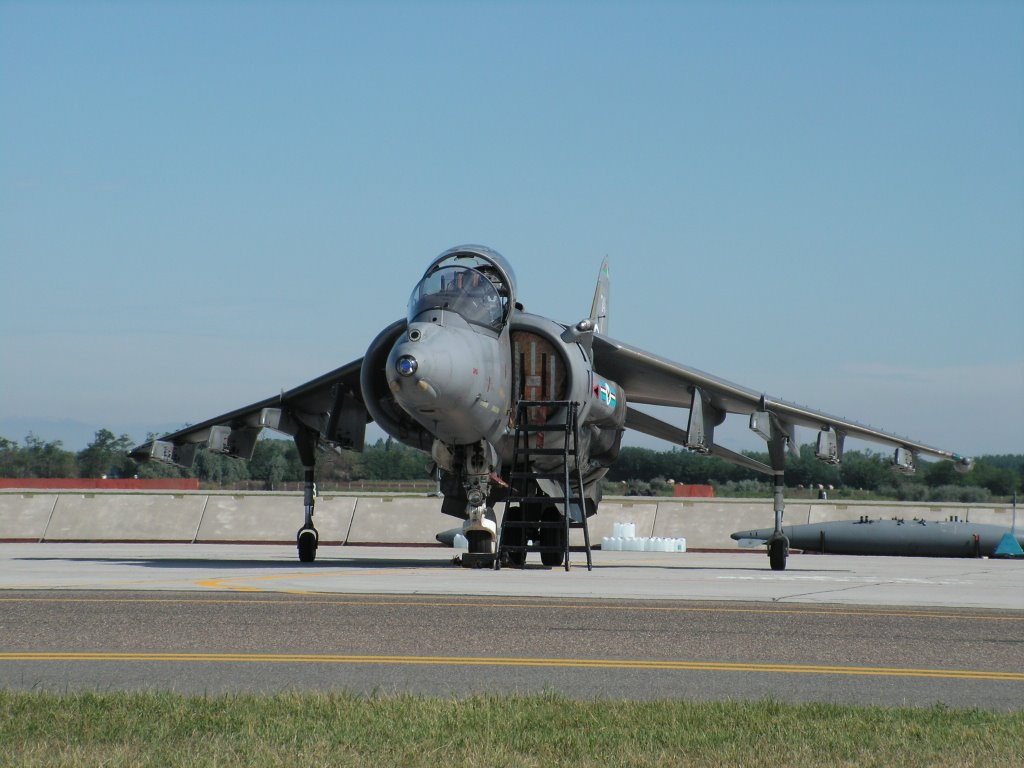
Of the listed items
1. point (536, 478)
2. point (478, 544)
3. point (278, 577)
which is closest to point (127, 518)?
point (536, 478)

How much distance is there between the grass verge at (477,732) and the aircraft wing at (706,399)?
15.1 meters

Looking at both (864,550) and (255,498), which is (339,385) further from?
(864,550)

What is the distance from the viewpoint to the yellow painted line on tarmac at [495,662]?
837cm

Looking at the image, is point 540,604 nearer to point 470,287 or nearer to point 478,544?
point 478,544

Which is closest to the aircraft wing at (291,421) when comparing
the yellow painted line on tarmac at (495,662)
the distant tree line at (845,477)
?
the yellow painted line on tarmac at (495,662)

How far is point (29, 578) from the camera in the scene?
1612cm

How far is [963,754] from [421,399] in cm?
1194

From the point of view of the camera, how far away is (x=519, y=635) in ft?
33.0

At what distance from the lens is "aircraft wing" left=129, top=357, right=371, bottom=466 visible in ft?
72.8

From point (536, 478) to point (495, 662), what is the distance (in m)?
11.5

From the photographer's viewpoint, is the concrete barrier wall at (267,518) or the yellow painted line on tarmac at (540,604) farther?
the concrete barrier wall at (267,518)

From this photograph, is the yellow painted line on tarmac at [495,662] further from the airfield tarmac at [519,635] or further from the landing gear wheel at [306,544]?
the landing gear wheel at [306,544]

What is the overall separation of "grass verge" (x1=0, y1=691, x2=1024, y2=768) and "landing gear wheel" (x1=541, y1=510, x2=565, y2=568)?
14.3m

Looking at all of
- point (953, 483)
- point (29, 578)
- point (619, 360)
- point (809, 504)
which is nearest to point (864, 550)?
point (809, 504)
